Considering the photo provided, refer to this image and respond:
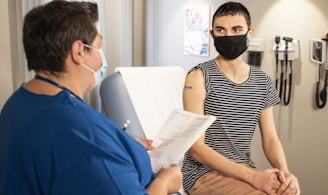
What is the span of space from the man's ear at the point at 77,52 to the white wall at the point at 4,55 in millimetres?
1856

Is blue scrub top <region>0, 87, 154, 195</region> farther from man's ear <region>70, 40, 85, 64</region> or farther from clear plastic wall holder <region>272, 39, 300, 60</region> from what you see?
clear plastic wall holder <region>272, 39, 300, 60</region>

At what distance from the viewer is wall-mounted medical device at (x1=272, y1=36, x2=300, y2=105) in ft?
8.11

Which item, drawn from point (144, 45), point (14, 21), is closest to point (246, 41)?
point (14, 21)

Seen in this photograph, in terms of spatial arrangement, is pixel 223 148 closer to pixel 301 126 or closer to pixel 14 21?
pixel 301 126

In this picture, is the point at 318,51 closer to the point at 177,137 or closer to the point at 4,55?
the point at 177,137

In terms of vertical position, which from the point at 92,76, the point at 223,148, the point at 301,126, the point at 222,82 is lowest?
the point at 301,126

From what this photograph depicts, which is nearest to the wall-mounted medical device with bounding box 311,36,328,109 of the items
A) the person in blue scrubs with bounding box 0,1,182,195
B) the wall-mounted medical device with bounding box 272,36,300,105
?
the wall-mounted medical device with bounding box 272,36,300,105

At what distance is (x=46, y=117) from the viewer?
2.76 ft

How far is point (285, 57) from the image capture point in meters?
2.51

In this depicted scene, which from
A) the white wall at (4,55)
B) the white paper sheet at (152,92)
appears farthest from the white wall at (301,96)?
the white wall at (4,55)

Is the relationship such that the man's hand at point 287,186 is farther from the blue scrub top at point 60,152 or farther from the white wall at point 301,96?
the white wall at point 301,96

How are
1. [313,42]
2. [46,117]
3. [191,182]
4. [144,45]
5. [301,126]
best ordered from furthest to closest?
[144,45], [301,126], [313,42], [191,182], [46,117]

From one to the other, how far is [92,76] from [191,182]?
2.75 feet

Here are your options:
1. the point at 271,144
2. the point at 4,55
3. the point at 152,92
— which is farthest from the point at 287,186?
the point at 4,55
